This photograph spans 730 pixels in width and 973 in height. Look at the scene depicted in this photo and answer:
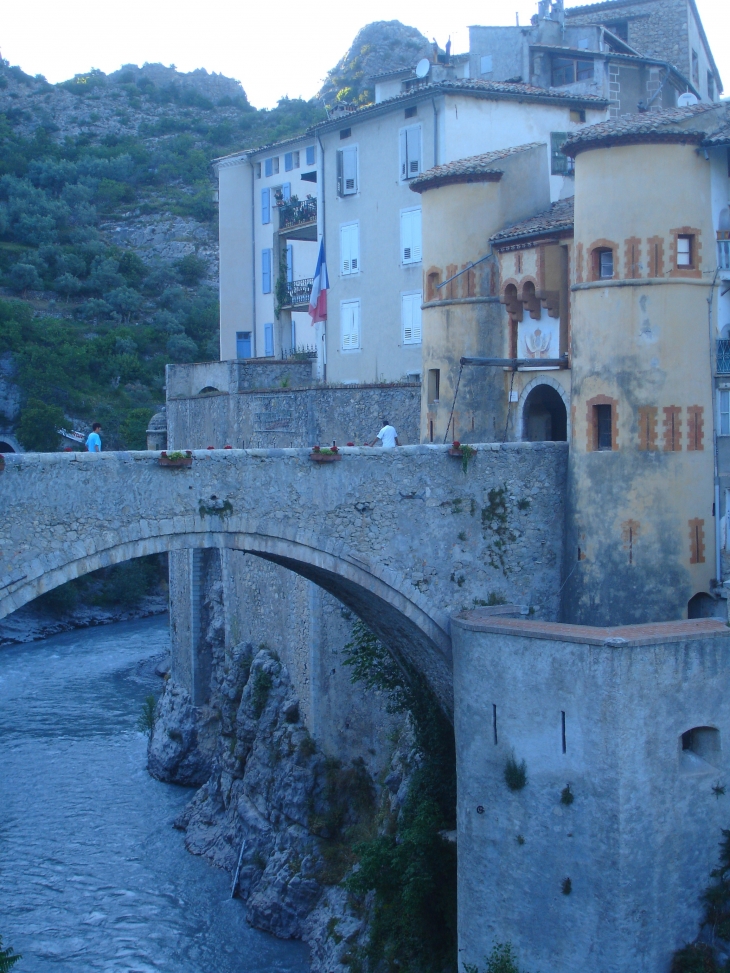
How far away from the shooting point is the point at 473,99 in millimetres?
28297

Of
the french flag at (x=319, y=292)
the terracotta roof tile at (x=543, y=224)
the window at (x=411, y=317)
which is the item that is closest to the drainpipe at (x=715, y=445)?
the terracotta roof tile at (x=543, y=224)

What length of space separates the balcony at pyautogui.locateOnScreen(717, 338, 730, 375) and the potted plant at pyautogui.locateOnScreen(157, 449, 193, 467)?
28.1 ft

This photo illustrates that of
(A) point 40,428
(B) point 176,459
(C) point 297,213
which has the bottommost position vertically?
(B) point 176,459

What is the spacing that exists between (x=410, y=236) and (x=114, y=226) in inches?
2387

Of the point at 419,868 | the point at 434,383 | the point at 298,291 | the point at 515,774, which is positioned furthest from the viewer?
the point at 298,291

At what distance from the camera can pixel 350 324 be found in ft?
103

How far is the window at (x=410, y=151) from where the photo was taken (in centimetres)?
2894

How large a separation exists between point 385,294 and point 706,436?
13056 mm

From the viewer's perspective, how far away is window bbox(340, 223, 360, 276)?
3108 cm

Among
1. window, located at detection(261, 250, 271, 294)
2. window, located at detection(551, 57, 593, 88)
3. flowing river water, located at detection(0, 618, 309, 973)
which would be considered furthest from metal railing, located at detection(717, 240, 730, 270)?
window, located at detection(261, 250, 271, 294)

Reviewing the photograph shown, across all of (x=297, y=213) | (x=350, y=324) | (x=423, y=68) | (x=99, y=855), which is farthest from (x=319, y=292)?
(x=99, y=855)

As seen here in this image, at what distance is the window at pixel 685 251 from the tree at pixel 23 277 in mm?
61664

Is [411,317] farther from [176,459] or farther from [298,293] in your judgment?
[176,459]

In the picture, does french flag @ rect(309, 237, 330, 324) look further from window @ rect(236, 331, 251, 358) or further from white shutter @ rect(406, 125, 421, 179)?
window @ rect(236, 331, 251, 358)
